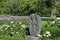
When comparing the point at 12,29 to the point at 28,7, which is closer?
the point at 12,29

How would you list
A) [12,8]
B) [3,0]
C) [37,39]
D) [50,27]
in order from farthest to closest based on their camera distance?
[3,0], [12,8], [50,27], [37,39]

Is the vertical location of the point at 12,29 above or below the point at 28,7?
above

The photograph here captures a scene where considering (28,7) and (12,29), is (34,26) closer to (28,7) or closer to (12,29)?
(12,29)

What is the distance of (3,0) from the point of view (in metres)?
22.9

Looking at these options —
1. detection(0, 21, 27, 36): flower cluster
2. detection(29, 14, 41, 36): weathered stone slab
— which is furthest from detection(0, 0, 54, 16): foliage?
detection(29, 14, 41, 36): weathered stone slab

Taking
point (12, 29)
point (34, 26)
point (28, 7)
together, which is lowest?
point (28, 7)

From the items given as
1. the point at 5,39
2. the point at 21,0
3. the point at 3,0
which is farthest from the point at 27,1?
the point at 5,39

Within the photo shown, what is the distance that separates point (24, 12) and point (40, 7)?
143 cm

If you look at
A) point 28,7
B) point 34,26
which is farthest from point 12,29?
point 28,7

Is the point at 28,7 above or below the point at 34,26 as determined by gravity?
below

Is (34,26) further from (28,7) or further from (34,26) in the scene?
(28,7)

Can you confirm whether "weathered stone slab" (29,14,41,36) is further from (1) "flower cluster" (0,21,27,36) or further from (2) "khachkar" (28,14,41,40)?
(1) "flower cluster" (0,21,27,36)

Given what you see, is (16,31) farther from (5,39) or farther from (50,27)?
(5,39)

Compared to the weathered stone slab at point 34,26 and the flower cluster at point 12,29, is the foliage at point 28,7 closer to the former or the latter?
the flower cluster at point 12,29
